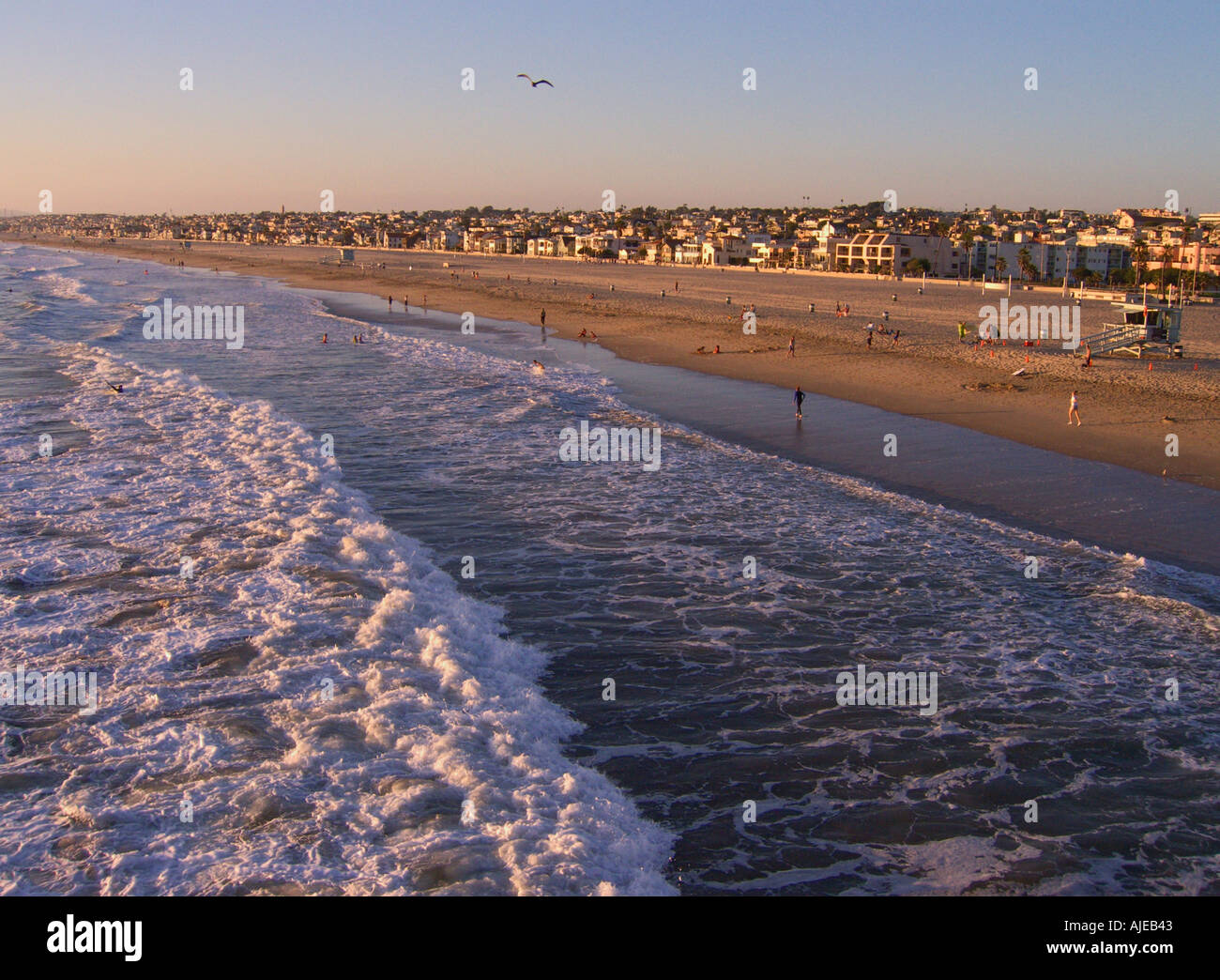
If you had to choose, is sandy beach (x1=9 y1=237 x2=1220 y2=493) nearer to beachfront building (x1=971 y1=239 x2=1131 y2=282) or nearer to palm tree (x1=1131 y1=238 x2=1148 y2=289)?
palm tree (x1=1131 y1=238 x2=1148 y2=289)

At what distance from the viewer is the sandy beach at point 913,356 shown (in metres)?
24.0

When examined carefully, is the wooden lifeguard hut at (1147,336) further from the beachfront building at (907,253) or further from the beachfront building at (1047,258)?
the beachfront building at (907,253)

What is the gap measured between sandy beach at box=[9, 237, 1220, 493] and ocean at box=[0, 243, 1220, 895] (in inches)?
324

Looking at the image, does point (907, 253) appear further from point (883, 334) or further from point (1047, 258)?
point (883, 334)

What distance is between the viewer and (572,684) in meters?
10.5

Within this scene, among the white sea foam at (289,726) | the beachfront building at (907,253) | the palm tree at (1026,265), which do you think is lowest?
the white sea foam at (289,726)

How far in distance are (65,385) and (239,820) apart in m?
27.0

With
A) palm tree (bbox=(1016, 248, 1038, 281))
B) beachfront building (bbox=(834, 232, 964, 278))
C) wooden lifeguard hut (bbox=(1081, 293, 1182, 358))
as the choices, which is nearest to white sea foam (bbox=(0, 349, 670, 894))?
wooden lifeguard hut (bbox=(1081, 293, 1182, 358))

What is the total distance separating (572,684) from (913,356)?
30786 mm

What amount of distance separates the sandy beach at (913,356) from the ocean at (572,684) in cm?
823

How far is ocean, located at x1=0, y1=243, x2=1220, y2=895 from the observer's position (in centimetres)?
755

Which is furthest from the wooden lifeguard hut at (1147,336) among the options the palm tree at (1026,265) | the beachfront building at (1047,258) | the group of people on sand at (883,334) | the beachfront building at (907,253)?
the beachfront building at (907,253)

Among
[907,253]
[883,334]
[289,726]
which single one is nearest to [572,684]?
[289,726]
